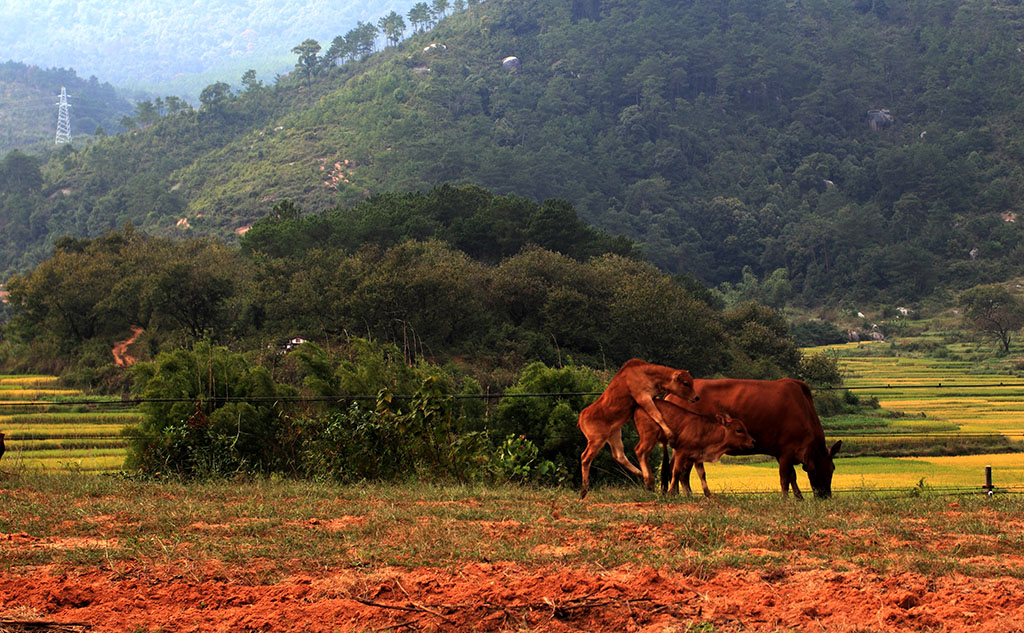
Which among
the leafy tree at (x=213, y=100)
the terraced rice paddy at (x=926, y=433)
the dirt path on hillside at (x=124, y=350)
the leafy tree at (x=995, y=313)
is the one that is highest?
the leafy tree at (x=213, y=100)

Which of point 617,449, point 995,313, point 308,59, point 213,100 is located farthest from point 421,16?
point 617,449

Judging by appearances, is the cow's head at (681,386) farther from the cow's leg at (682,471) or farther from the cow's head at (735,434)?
the cow's leg at (682,471)

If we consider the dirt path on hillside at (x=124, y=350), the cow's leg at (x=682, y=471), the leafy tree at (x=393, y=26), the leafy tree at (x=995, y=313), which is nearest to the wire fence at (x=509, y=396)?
the cow's leg at (x=682, y=471)

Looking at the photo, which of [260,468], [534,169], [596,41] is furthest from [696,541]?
[596,41]

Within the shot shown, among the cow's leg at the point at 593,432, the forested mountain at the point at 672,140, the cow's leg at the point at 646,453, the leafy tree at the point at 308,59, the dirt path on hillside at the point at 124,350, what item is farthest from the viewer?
the leafy tree at the point at 308,59

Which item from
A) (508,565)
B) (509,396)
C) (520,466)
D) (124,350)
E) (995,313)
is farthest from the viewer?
(995,313)

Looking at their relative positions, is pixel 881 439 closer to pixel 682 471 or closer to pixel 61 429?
pixel 682 471

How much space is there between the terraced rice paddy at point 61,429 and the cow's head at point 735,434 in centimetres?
1440

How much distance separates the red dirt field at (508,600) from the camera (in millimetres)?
5805

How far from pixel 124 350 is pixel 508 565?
1655 inches

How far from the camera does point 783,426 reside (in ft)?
35.7

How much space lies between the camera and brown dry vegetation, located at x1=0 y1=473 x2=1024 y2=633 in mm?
5910

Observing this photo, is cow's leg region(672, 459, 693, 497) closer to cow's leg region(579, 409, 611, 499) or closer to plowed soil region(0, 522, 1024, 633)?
cow's leg region(579, 409, 611, 499)

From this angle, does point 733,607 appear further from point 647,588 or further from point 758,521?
point 758,521
